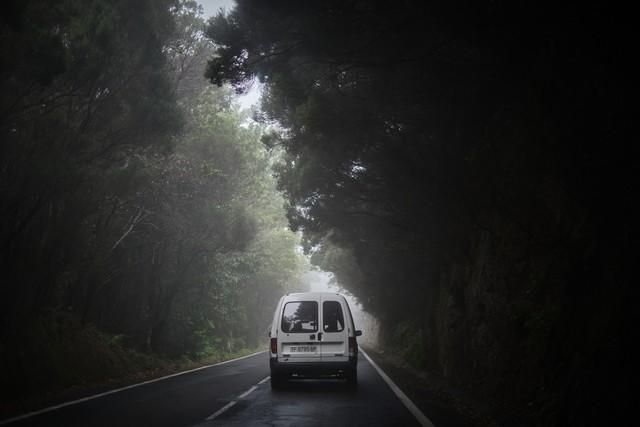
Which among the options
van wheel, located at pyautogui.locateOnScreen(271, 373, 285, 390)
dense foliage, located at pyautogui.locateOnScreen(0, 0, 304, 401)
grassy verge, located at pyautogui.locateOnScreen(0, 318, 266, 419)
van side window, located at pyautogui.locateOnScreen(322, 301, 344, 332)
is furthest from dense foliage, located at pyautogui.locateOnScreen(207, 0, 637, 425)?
grassy verge, located at pyautogui.locateOnScreen(0, 318, 266, 419)

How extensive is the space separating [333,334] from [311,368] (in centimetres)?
88

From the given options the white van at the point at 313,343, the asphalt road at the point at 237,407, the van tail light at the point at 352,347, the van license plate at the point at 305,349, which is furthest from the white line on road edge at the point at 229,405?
the van tail light at the point at 352,347

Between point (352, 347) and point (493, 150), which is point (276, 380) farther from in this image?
point (493, 150)

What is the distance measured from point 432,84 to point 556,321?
4.50 meters

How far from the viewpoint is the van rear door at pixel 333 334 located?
39.4 feet

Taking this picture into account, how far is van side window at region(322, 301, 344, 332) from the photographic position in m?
12.2

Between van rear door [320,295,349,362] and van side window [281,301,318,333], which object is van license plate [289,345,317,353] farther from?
van side window [281,301,318,333]

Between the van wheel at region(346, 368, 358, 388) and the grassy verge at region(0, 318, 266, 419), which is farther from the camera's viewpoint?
the van wheel at region(346, 368, 358, 388)

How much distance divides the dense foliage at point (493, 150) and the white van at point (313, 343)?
268cm

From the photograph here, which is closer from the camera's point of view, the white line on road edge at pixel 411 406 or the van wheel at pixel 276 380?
the white line on road edge at pixel 411 406

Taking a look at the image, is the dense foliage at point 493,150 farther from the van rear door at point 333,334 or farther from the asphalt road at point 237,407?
the van rear door at point 333,334

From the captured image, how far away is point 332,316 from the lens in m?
12.4

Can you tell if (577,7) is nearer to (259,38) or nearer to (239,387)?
(259,38)

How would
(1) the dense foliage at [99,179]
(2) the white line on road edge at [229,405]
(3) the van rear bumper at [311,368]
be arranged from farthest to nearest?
(3) the van rear bumper at [311,368] < (1) the dense foliage at [99,179] < (2) the white line on road edge at [229,405]
